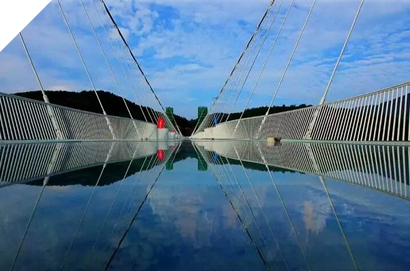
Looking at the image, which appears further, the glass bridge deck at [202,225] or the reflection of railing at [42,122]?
the reflection of railing at [42,122]

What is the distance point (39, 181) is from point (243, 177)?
143 cm

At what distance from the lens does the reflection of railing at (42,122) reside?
7723mm

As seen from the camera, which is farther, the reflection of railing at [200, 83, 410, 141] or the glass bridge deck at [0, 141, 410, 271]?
the reflection of railing at [200, 83, 410, 141]

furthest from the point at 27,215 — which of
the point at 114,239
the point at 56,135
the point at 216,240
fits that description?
the point at 56,135

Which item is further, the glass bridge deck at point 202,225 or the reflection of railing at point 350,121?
the reflection of railing at point 350,121

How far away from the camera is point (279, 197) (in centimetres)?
207

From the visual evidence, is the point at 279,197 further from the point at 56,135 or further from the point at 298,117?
the point at 298,117

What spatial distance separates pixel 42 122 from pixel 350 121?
731 centimetres

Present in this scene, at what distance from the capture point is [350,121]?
32.3 feet

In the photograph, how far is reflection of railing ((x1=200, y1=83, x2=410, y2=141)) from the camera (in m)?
8.16

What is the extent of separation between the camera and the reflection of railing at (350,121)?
816 centimetres

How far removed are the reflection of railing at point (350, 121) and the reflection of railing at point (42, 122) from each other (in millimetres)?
6211

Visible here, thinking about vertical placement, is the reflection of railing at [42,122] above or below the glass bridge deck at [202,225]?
above

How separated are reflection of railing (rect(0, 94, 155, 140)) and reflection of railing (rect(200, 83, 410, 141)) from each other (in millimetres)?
6211
